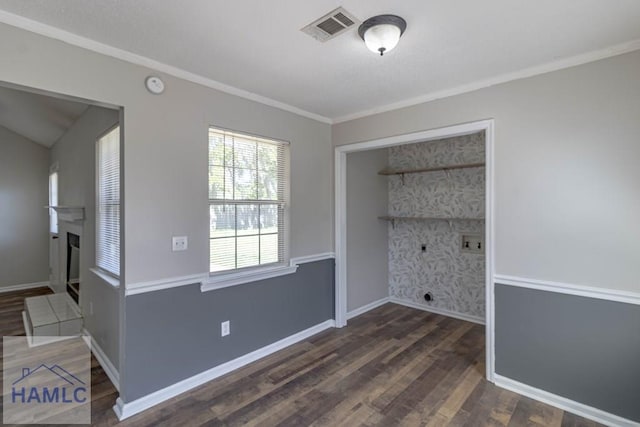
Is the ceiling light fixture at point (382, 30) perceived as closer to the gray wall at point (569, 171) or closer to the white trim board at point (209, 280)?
the gray wall at point (569, 171)

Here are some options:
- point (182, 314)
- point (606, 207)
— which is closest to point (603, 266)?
point (606, 207)

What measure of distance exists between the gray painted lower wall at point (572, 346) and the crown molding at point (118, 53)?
9.43 feet

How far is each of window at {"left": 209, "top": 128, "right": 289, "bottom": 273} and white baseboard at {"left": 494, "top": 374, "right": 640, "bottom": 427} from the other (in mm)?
2300

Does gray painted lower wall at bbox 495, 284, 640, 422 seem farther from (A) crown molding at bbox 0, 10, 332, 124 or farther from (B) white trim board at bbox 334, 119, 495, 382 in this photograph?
(A) crown molding at bbox 0, 10, 332, 124

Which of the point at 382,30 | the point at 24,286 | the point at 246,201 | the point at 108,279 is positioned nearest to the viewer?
the point at 382,30

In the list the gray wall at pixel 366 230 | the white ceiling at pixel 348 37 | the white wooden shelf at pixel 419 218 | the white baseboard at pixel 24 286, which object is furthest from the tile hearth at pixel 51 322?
the white wooden shelf at pixel 419 218

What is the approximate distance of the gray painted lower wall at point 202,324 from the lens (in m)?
2.22

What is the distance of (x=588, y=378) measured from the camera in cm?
219

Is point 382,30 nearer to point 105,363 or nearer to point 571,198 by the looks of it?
point 571,198

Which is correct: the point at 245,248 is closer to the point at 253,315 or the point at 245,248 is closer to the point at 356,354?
the point at 253,315

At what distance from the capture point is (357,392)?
2447mm

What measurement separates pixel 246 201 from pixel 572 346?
9.51 feet

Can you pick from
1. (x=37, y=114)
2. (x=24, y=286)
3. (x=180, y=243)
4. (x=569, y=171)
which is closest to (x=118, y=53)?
(x=180, y=243)

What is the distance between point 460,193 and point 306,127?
2201mm
